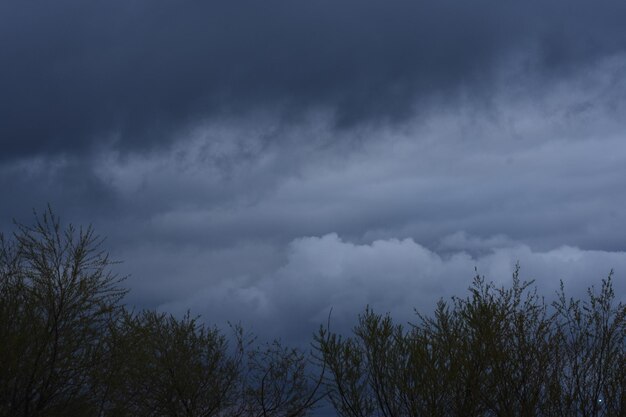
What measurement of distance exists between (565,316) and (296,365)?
1125 cm

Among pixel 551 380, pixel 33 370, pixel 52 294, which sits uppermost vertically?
pixel 52 294

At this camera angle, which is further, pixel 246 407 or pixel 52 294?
pixel 246 407

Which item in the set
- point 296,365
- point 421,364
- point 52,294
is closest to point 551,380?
point 421,364

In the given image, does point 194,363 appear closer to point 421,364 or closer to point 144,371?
point 144,371

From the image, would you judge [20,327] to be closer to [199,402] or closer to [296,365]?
[199,402]

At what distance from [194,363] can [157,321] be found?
2.18m

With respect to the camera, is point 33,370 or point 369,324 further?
point 369,324

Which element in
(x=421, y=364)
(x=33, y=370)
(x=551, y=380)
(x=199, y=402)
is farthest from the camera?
(x=199, y=402)

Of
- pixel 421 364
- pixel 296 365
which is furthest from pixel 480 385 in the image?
pixel 296 365

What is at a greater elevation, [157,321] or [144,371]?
[157,321]

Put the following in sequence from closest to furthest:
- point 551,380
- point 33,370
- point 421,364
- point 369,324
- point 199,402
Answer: point 33,370
point 551,380
point 421,364
point 369,324
point 199,402

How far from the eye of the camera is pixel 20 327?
2059 centimetres

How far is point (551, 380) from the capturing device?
22.9m

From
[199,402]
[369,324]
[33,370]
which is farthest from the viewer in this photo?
[199,402]
